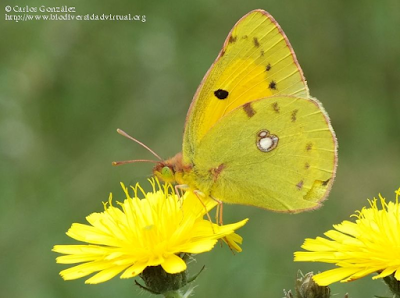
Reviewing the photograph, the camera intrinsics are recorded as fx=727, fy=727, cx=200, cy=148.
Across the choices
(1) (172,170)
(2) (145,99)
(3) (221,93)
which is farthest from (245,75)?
(2) (145,99)

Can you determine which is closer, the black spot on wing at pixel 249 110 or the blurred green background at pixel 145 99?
the black spot on wing at pixel 249 110

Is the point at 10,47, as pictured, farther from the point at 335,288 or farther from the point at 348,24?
the point at 335,288

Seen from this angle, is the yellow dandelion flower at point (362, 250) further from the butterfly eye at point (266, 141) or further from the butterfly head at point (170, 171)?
the butterfly head at point (170, 171)

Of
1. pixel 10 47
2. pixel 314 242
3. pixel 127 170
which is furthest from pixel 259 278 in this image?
pixel 10 47

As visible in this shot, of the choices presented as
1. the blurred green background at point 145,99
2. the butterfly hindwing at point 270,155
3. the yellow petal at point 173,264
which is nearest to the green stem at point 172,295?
the yellow petal at point 173,264

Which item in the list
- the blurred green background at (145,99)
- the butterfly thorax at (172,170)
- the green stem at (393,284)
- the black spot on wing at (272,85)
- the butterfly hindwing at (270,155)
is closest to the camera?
the green stem at (393,284)

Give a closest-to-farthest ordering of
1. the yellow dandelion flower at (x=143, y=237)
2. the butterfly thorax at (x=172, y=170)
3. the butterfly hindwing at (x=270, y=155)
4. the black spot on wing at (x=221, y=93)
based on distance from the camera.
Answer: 1. the yellow dandelion flower at (x=143, y=237)
2. the butterfly hindwing at (x=270, y=155)
3. the butterfly thorax at (x=172, y=170)
4. the black spot on wing at (x=221, y=93)
